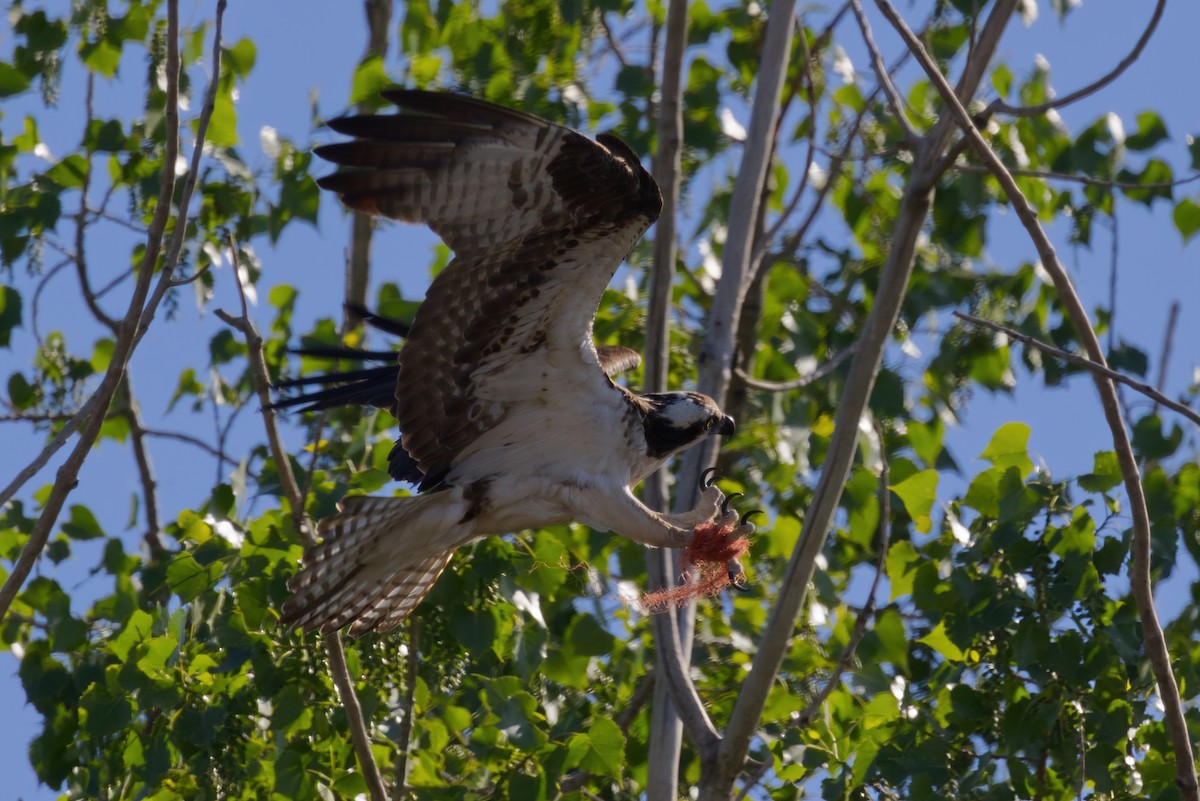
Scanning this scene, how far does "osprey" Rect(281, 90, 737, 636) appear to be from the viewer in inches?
195

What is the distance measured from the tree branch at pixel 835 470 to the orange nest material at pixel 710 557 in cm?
36

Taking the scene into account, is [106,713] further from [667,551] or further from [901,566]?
[901,566]

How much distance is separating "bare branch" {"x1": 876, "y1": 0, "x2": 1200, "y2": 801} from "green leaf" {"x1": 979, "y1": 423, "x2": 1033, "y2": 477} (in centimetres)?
107

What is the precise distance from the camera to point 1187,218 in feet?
22.7

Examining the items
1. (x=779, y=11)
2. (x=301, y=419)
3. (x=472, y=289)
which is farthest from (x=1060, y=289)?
(x=301, y=419)

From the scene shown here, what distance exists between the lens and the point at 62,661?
612 centimetres

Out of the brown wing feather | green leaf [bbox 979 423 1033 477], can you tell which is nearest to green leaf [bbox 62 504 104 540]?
the brown wing feather

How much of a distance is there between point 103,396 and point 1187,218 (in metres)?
4.87

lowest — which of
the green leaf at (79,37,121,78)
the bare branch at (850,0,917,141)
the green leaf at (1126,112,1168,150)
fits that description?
the bare branch at (850,0,917,141)

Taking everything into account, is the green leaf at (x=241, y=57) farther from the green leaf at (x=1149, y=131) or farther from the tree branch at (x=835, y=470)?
the green leaf at (x=1149, y=131)

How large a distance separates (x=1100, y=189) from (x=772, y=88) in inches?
78.0

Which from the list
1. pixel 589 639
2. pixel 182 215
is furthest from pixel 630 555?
pixel 182 215

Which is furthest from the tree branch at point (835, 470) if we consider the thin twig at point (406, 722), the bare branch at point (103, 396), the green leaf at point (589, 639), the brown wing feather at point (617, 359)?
the bare branch at point (103, 396)

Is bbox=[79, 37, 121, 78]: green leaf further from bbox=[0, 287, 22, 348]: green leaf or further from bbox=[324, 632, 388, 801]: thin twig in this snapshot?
bbox=[324, 632, 388, 801]: thin twig
